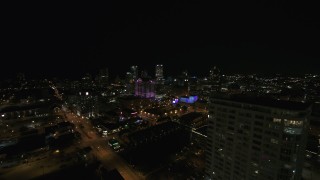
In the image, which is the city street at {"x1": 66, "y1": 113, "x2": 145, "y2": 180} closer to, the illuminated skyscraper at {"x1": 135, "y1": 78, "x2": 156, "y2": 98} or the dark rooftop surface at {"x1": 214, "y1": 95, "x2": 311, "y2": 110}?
the dark rooftop surface at {"x1": 214, "y1": 95, "x2": 311, "y2": 110}

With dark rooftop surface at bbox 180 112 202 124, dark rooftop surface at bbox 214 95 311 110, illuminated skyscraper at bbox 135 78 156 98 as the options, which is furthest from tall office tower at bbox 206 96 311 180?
illuminated skyscraper at bbox 135 78 156 98

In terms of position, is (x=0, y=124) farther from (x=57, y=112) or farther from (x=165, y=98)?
(x=165, y=98)

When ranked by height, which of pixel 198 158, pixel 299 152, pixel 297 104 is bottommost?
pixel 198 158

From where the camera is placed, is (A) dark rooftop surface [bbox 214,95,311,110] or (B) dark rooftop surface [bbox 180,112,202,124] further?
(B) dark rooftop surface [bbox 180,112,202,124]

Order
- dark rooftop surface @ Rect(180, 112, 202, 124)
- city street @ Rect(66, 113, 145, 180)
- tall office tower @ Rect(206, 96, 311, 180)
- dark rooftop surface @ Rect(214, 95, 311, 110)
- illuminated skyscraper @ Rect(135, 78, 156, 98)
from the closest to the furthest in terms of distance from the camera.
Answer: tall office tower @ Rect(206, 96, 311, 180)
dark rooftop surface @ Rect(214, 95, 311, 110)
city street @ Rect(66, 113, 145, 180)
dark rooftop surface @ Rect(180, 112, 202, 124)
illuminated skyscraper @ Rect(135, 78, 156, 98)

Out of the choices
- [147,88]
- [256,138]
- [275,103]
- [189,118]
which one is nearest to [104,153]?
[189,118]

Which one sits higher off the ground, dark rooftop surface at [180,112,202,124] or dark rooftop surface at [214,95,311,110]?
dark rooftop surface at [214,95,311,110]

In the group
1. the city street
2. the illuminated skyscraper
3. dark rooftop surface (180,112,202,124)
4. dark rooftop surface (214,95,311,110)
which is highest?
dark rooftop surface (214,95,311,110)

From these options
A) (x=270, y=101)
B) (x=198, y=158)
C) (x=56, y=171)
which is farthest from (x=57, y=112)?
(x=270, y=101)
